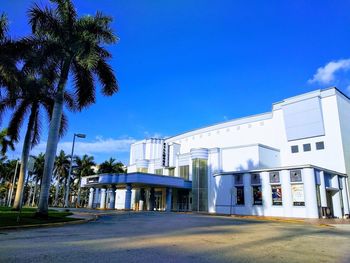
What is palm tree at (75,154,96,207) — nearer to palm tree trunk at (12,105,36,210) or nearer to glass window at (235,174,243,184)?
glass window at (235,174,243,184)

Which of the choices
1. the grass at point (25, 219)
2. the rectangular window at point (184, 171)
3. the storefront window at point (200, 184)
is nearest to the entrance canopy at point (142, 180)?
the storefront window at point (200, 184)

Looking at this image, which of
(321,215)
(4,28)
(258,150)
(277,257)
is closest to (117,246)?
(277,257)

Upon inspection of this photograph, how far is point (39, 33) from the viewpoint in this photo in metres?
16.8

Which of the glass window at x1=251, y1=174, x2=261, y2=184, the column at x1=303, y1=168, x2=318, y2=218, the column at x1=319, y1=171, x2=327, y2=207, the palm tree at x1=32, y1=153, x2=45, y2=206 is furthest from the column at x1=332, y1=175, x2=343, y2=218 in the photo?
the palm tree at x1=32, y1=153, x2=45, y2=206

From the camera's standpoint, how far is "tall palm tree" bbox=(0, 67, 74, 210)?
757 inches

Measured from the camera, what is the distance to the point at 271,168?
106 ft

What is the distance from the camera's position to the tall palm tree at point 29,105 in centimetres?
1922

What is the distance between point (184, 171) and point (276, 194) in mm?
17883

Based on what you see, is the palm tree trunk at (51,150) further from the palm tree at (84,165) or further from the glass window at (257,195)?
the palm tree at (84,165)

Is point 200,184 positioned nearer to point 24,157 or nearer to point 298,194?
point 298,194

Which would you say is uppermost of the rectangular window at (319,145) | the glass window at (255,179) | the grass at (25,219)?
the rectangular window at (319,145)

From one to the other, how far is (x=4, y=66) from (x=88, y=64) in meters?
5.18

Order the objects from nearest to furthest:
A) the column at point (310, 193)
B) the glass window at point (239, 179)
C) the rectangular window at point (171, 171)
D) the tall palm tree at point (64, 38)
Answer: the tall palm tree at point (64, 38)
the column at point (310, 193)
the glass window at point (239, 179)
the rectangular window at point (171, 171)

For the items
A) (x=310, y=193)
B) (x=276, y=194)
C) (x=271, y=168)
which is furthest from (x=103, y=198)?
(x=310, y=193)
